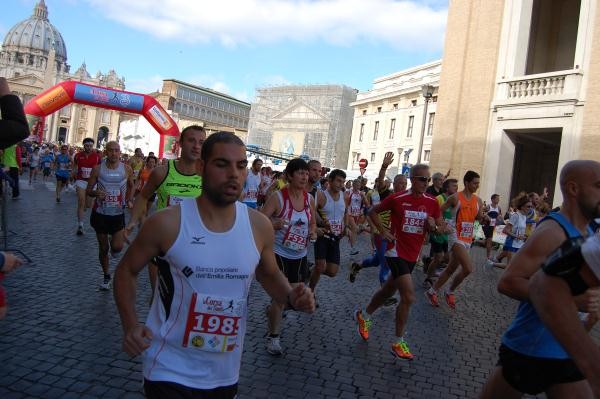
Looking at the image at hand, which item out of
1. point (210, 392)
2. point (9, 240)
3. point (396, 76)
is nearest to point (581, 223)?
point (210, 392)

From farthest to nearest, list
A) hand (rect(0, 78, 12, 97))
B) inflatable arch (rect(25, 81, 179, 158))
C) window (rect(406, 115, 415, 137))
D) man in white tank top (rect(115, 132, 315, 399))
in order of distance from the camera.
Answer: window (rect(406, 115, 415, 137))
inflatable arch (rect(25, 81, 179, 158))
hand (rect(0, 78, 12, 97))
man in white tank top (rect(115, 132, 315, 399))

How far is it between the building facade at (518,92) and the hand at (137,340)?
1659cm

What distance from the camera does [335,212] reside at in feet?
24.7

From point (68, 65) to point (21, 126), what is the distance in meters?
182

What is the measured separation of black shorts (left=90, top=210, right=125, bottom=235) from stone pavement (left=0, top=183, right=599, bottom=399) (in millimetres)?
747

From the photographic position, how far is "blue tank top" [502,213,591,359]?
271 centimetres

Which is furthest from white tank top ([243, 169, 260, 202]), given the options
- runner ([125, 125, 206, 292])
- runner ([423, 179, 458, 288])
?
runner ([125, 125, 206, 292])

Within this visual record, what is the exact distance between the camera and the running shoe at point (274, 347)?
512 cm

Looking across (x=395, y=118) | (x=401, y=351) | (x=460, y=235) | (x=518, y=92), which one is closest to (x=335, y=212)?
(x=460, y=235)

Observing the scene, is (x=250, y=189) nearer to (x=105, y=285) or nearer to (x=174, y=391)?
(x=105, y=285)

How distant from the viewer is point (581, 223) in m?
2.86

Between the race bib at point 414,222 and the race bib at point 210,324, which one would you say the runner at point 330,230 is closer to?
the race bib at point 414,222

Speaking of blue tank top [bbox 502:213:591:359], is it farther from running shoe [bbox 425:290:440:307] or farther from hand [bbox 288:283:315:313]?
running shoe [bbox 425:290:440:307]

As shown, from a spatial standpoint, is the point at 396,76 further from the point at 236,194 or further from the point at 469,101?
the point at 236,194
